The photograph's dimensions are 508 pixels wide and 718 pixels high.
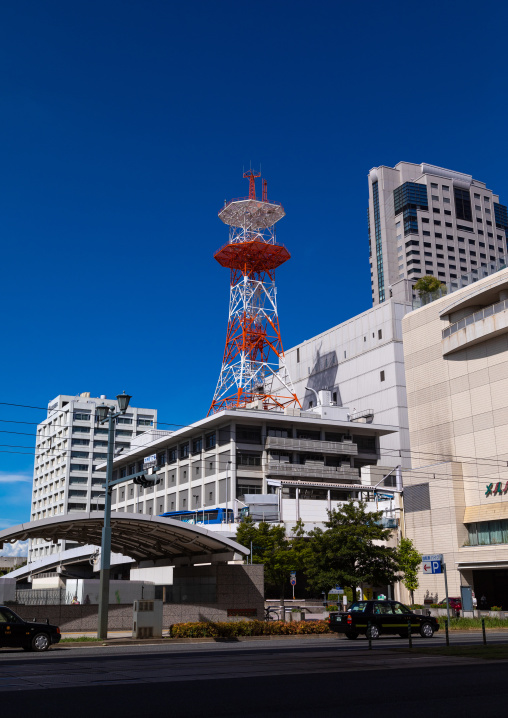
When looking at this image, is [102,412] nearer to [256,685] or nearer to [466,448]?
[256,685]

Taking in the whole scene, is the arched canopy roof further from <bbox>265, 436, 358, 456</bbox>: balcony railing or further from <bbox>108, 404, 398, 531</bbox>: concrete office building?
<bbox>265, 436, 358, 456</bbox>: balcony railing

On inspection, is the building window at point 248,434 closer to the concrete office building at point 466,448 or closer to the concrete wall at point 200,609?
the concrete office building at point 466,448

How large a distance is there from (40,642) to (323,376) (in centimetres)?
9860

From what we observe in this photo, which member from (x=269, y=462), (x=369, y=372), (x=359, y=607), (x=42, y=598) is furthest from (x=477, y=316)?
(x=42, y=598)

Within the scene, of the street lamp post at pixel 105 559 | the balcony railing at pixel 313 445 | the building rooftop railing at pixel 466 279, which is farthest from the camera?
the balcony railing at pixel 313 445

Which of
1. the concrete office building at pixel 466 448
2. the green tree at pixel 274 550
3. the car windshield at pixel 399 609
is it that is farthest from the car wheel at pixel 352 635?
the concrete office building at pixel 466 448

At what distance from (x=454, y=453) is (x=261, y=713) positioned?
191 ft

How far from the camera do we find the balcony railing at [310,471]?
8631 centimetres

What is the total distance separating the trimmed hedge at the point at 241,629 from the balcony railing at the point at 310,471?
170 ft

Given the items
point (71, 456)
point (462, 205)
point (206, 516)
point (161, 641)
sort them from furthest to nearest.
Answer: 1. point (462, 205)
2. point (71, 456)
3. point (206, 516)
4. point (161, 641)

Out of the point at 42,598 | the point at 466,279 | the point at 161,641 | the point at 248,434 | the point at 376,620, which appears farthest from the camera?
the point at 248,434

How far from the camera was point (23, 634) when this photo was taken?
24.0 m

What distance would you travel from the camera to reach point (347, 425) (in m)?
93.1

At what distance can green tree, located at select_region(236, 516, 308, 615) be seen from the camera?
52094 millimetres
